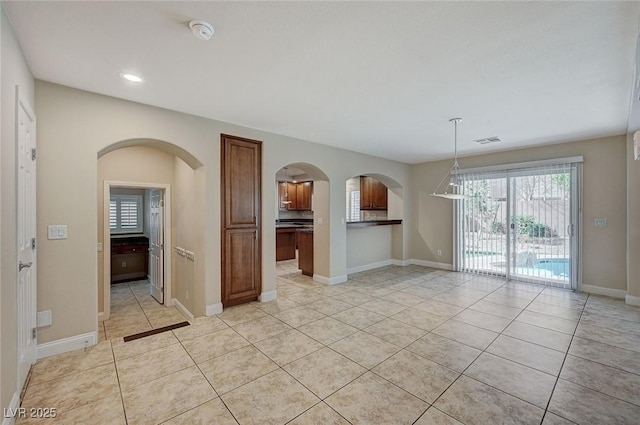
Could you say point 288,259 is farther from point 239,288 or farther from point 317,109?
point 317,109

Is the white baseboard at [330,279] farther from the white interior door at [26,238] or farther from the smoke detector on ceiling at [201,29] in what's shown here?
the smoke detector on ceiling at [201,29]

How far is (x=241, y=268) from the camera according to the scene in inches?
158

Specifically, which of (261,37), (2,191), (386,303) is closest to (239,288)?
(386,303)

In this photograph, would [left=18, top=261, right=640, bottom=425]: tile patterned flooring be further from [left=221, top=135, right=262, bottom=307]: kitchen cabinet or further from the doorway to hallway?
[left=221, top=135, right=262, bottom=307]: kitchen cabinet

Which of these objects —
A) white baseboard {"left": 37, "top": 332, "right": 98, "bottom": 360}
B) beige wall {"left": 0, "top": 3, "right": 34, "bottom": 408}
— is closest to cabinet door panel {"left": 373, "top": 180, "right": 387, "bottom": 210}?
white baseboard {"left": 37, "top": 332, "right": 98, "bottom": 360}

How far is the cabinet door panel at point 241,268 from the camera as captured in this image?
3.88 m

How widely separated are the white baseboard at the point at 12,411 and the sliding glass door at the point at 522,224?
542cm

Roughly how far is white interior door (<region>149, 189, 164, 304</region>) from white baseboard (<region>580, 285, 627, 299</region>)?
7.10 meters

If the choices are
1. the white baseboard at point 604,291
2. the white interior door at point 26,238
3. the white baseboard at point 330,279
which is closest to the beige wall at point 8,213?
the white interior door at point 26,238

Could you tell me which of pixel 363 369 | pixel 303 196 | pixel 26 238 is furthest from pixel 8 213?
pixel 303 196

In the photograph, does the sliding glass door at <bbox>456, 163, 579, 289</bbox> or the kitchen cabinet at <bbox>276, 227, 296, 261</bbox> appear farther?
the kitchen cabinet at <bbox>276, 227, 296, 261</bbox>

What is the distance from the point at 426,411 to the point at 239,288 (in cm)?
280

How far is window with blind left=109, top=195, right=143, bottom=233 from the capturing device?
6273 millimetres

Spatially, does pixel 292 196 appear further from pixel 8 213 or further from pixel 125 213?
pixel 8 213
